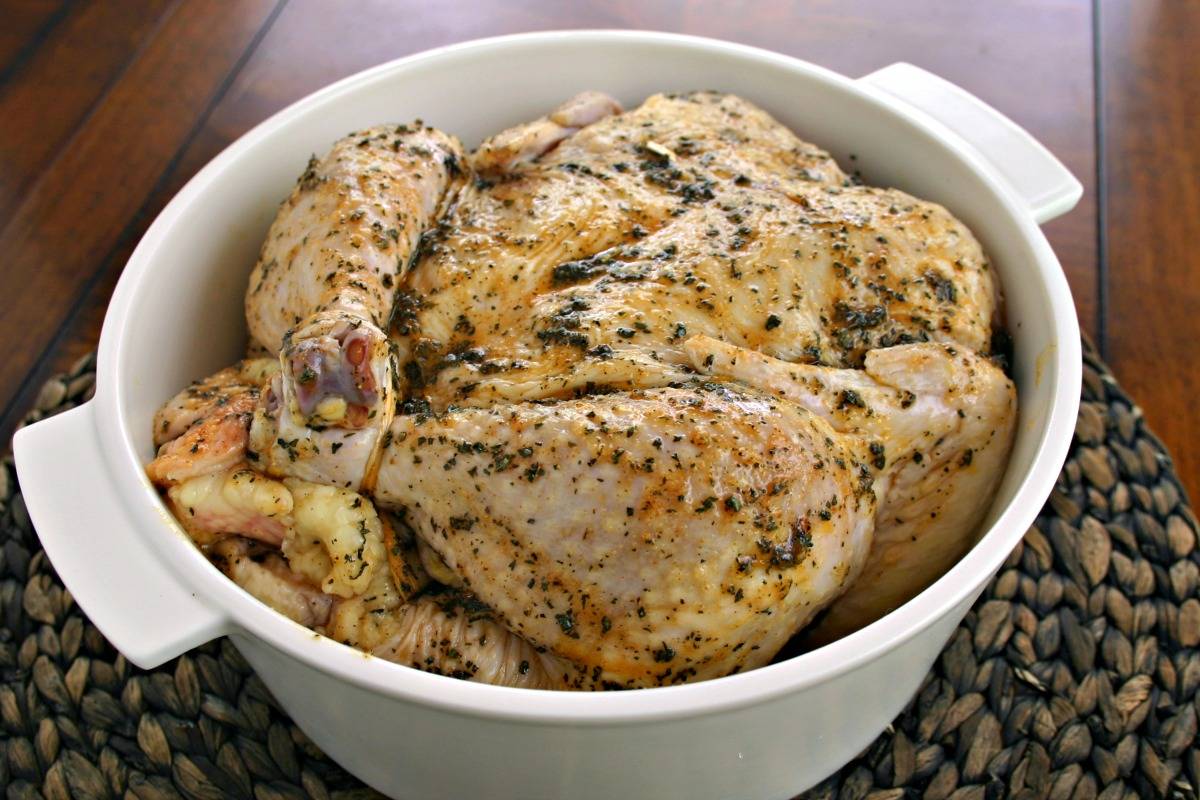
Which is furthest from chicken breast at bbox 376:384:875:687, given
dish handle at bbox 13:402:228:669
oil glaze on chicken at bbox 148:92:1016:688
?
dish handle at bbox 13:402:228:669

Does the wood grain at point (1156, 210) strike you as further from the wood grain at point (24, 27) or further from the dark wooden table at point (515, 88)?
the wood grain at point (24, 27)

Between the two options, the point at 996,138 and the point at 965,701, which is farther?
the point at 996,138

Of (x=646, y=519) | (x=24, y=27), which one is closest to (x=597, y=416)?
(x=646, y=519)

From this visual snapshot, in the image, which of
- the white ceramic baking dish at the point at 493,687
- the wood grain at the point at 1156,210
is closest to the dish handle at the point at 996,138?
the white ceramic baking dish at the point at 493,687

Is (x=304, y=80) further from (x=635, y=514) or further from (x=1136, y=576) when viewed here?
(x=1136, y=576)

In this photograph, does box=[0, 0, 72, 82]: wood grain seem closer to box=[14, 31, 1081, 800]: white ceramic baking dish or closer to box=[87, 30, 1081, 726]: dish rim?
box=[14, 31, 1081, 800]: white ceramic baking dish

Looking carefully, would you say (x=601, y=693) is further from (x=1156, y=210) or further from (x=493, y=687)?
(x=1156, y=210)
